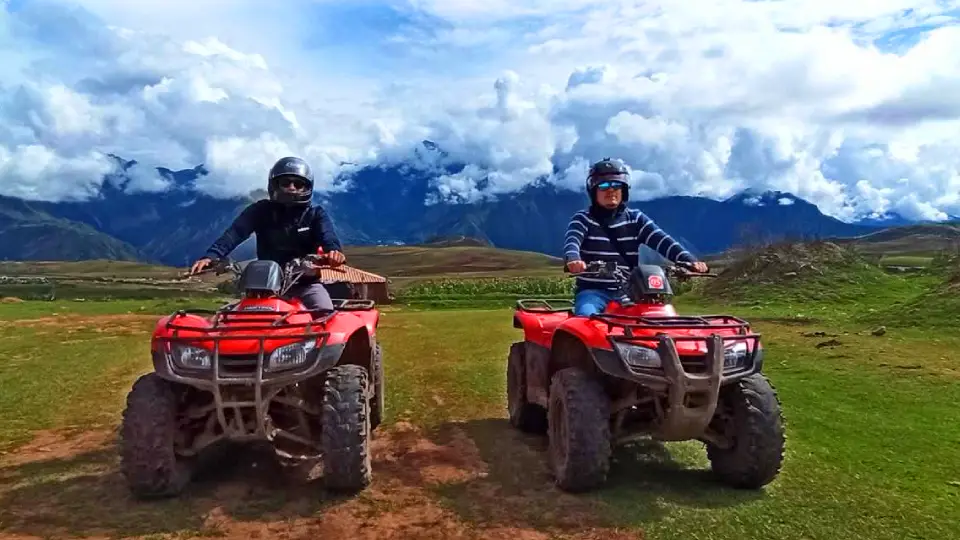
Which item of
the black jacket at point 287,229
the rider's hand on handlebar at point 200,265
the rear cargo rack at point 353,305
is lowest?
the rear cargo rack at point 353,305

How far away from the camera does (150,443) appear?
547 centimetres

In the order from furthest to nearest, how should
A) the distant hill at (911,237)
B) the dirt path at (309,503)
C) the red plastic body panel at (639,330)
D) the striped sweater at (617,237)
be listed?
the distant hill at (911,237) < the striped sweater at (617,237) < the red plastic body panel at (639,330) < the dirt path at (309,503)

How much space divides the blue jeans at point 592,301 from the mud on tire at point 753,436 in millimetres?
1329

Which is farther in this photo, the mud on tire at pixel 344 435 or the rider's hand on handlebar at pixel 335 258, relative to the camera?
the rider's hand on handlebar at pixel 335 258

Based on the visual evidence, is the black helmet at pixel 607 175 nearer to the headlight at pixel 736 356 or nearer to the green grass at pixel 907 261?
the headlight at pixel 736 356

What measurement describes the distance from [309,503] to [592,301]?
9.26ft

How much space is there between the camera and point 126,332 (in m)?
19.0

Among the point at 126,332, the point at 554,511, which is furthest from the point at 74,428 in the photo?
the point at 126,332

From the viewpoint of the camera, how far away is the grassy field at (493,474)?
17.1ft

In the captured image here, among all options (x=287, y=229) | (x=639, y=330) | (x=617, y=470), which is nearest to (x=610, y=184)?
(x=639, y=330)

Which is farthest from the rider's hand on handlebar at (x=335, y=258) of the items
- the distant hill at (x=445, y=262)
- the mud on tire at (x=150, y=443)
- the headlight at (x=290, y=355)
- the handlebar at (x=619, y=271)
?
the distant hill at (x=445, y=262)

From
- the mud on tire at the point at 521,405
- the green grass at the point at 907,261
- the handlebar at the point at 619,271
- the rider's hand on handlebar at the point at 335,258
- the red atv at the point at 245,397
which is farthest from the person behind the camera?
the green grass at the point at 907,261

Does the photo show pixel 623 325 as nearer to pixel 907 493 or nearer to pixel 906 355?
pixel 907 493

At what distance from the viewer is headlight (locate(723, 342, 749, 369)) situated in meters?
5.59
